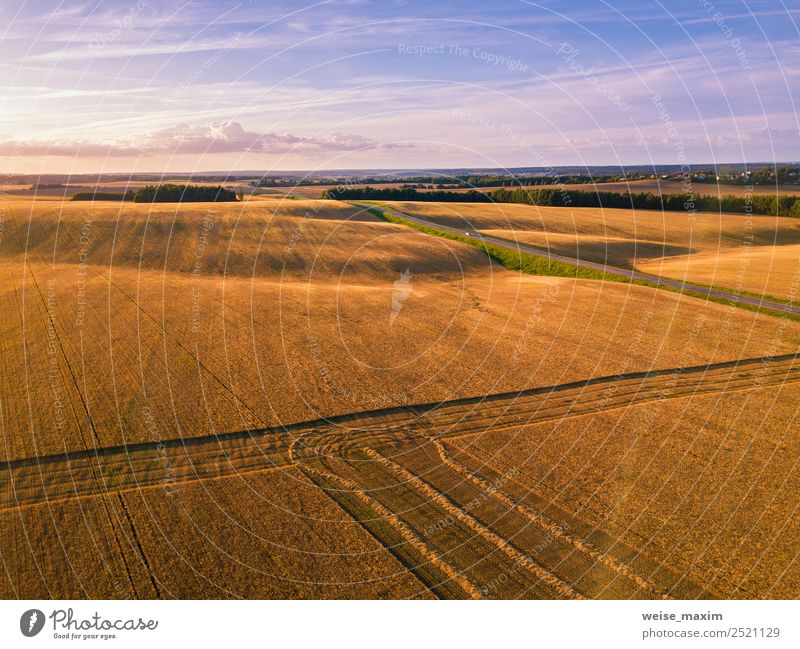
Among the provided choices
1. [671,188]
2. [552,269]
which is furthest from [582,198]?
[552,269]

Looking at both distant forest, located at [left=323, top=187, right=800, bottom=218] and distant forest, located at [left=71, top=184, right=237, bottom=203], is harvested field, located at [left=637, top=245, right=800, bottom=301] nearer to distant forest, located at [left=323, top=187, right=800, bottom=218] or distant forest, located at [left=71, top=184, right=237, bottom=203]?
distant forest, located at [left=323, top=187, right=800, bottom=218]

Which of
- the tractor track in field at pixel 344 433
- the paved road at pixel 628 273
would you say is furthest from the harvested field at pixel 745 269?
the tractor track in field at pixel 344 433

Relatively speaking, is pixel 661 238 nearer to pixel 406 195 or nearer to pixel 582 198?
pixel 582 198

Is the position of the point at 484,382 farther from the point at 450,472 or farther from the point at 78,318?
the point at 78,318

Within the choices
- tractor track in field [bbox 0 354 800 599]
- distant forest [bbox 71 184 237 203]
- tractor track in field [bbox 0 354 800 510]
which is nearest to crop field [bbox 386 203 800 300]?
tractor track in field [bbox 0 354 800 510]

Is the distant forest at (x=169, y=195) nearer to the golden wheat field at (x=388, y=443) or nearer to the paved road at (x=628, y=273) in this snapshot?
the paved road at (x=628, y=273)
